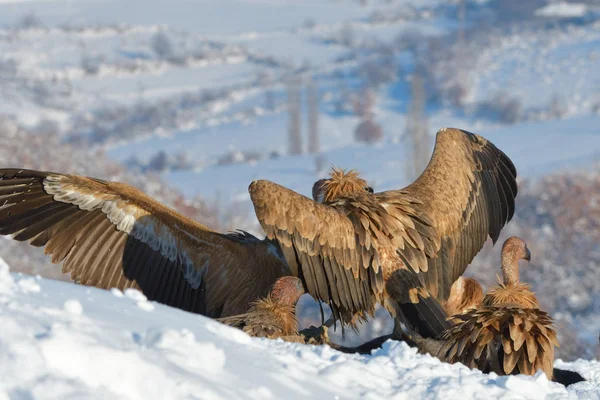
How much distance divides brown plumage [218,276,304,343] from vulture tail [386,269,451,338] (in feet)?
2.69

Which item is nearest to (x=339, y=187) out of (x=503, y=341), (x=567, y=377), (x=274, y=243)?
(x=274, y=243)

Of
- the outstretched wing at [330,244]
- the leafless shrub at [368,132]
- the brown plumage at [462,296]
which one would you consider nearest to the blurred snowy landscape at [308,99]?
the leafless shrub at [368,132]

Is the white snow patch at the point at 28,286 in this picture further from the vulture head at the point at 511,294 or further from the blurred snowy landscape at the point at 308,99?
the blurred snowy landscape at the point at 308,99

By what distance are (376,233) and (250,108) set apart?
95906 mm

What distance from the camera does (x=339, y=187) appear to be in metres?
8.51

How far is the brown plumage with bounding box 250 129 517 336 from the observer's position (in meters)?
7.57

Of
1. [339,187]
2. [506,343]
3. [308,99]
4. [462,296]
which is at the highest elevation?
[308,99]

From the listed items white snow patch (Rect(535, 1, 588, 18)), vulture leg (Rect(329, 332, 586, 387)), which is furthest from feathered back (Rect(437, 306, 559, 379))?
white snow patch (Rect(535, 1, 588, 18))

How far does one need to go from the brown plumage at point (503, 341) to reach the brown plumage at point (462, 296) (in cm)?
209

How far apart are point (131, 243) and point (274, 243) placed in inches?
52.2

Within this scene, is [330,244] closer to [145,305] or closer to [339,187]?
[339,187]

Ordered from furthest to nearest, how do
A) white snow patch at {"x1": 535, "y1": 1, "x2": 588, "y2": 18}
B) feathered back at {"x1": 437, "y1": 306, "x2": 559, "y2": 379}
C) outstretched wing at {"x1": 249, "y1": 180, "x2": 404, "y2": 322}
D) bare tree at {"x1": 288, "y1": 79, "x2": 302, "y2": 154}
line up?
white snow patch at {"x1": 535, "y1": 1, "x2": 588, "y2": 18} → bare tree at {"x1": 288, "y1": 79, "x2": 302, "y2": 154} → outstretched wing at {"x1": 249, "y1": 180, "x2": 404, "y2": 322} → feathered back at {"x1": 437, "y1": 306, "x2": 559, "y2": 379}

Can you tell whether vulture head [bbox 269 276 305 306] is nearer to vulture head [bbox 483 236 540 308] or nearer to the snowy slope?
vulture head [bbox 483 236 540 308]

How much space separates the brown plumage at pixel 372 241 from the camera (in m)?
7.57
